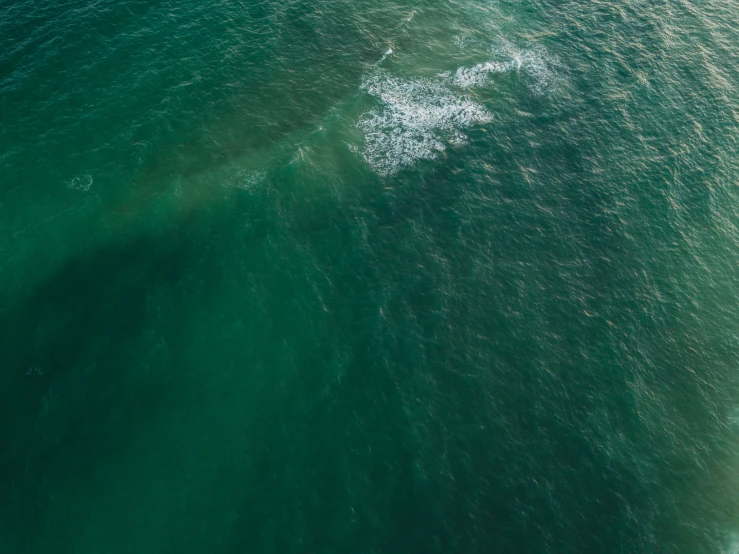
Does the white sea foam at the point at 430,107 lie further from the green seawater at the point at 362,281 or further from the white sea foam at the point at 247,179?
the white sea foam at the point at 247,179

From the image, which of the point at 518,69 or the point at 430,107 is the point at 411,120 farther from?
the point at 518,69

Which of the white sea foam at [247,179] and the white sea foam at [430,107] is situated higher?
the white sea foam at [430,107]

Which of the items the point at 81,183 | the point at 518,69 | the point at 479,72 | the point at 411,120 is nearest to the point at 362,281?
the point at 411,120

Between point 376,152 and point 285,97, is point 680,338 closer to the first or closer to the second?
point 376,152

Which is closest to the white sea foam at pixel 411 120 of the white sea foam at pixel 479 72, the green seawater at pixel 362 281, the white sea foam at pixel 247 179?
the green seawater at pixel 362 281

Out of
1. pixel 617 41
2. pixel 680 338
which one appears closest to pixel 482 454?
pixel 680 338

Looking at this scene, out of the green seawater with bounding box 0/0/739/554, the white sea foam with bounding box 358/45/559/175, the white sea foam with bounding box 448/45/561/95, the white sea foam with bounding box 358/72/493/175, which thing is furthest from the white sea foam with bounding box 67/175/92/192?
the white sea foam with bounding box 448/45/561/95
